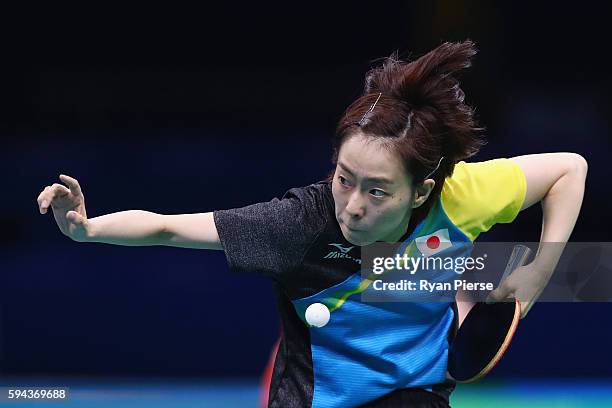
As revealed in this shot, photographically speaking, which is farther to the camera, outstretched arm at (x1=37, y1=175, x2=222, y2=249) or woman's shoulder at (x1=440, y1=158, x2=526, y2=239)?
woman's shoulder at (x1=440, y1=158, x2=526, y2=239)

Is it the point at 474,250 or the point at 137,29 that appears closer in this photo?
the point at 474,250

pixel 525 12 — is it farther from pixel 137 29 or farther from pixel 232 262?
pixel 232 262

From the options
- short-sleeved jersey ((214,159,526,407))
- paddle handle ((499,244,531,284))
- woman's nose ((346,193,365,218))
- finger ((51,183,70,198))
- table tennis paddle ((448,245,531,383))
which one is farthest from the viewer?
paddle handle ((499,244,531,284))

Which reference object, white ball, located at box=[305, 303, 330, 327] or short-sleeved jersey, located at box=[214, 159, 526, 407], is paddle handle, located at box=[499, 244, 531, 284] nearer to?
short-sleeved jersey, located at box=[214, 159, 526, 407]

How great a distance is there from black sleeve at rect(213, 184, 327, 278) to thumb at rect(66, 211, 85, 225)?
39 cm

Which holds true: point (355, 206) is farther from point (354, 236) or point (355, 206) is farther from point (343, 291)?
point (343, 291)

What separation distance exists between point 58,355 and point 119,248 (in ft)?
2.37

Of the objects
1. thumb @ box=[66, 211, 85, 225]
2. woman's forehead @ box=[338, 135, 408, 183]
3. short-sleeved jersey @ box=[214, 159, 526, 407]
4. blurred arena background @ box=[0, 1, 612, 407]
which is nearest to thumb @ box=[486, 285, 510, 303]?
short-sleeved jersey @ box=[214, 159, 526, 407]

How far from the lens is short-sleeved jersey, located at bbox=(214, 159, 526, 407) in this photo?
3336 mm

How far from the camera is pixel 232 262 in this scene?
333cm

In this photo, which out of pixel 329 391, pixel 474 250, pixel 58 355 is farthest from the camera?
pixel 58 355

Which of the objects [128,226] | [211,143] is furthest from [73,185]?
[211,143]

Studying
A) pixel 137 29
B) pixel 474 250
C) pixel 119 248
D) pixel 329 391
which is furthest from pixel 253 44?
pixel 329 391

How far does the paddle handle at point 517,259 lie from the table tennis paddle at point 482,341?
16 cm
